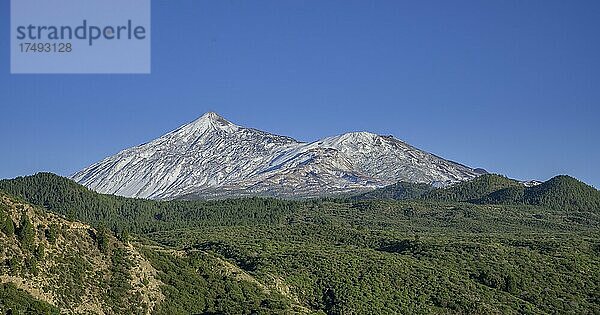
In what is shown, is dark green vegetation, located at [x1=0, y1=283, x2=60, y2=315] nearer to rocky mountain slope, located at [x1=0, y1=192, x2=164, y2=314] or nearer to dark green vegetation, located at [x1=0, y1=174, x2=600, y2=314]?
rocky mountain slope, located at [x1=0, y1=192, x2=164, y2=314]

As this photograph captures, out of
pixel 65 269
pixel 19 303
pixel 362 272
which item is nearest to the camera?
pixel 19 303

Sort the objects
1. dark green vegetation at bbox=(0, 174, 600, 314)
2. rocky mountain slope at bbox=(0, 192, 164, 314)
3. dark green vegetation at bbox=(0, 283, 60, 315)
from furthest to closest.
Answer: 1. dark green vegetation at bbox=(0, 174, 600, 314)
2. rocky mountain slope at bbox=(0, 192, 164, 314)
3. dark green vegetation at bbox=(0, 283, 60, 315)

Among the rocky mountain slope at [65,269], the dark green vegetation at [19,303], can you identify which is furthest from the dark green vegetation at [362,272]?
the dark green vegetation at [19,303]

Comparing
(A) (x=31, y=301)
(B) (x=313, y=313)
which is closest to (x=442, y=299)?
(B) (x=313, y=313)

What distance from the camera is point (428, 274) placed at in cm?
9256

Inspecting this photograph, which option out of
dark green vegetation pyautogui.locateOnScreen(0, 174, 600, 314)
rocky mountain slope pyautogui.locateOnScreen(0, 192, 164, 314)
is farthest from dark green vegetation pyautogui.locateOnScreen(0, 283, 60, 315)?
dark green vegetation pyautogui.locateOnScreen(0, 174, 600, 314)

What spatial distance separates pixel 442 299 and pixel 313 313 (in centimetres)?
1597

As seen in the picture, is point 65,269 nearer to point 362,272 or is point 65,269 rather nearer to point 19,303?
point 19,303

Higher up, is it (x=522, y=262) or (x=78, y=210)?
(x=78, y=210)

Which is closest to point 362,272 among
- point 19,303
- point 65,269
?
point 65,269

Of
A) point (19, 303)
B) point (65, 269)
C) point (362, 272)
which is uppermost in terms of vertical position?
point (65, 269)

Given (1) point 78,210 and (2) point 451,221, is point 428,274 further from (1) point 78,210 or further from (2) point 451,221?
(1) point 78,210

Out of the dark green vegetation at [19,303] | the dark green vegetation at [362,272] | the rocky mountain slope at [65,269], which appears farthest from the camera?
the dark green vegetation at [362,272]

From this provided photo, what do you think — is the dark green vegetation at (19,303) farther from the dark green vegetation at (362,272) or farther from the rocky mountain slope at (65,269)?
the dark green vegetation at (362,272)
